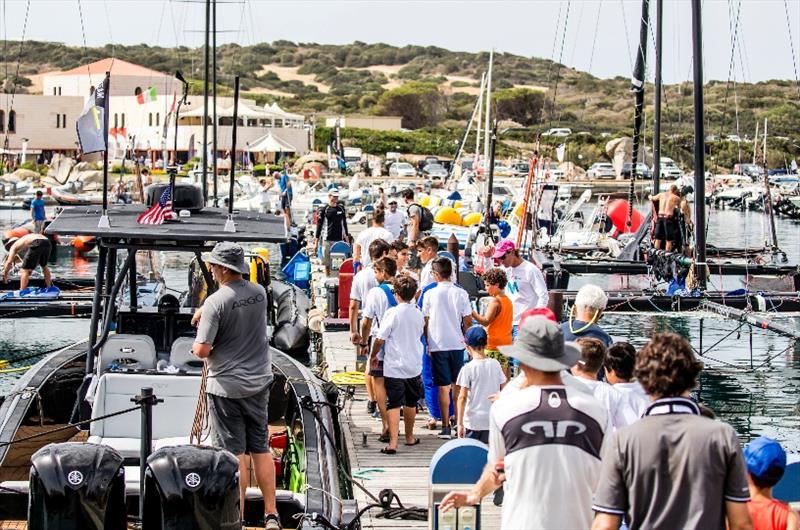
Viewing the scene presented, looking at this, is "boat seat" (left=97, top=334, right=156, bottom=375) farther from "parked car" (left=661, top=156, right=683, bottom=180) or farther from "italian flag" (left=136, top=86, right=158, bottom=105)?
"parked car" (left=661, top=156, right=683, bottom=180)

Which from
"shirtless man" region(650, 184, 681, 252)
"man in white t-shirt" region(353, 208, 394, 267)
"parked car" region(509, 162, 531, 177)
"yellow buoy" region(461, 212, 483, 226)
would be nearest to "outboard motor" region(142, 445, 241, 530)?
"man in white t-shirt" region(353, 208, 394, 267)

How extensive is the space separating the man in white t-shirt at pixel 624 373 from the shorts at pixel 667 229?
15790 millimetres

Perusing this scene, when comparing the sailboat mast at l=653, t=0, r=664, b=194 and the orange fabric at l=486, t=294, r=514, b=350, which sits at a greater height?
the sailboat mast at l=653, t=0, r=664, b=194

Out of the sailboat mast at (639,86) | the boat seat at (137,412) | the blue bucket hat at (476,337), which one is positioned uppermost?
the sailboat mast at (639,86)

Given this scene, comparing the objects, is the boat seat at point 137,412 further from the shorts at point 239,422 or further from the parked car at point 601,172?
the parked car at point 601,172

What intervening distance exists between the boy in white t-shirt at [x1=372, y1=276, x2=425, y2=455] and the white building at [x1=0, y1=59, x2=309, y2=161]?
6517 cm

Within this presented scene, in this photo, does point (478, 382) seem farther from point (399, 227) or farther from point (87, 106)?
point (399, 227)

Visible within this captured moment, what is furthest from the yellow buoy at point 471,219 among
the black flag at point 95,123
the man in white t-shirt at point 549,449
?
the man in white t-shirt at point 549,449

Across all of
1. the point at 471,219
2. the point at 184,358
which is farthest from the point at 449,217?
→ the point at 184,358

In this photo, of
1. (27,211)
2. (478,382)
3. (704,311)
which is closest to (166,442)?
(478,382)

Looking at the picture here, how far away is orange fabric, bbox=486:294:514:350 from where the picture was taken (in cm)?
1051

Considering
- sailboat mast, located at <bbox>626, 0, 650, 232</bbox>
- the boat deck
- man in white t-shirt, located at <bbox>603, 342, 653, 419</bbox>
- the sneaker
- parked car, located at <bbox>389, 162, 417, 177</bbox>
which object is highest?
sailboat mast, located at <bbox>626, 0, 650, 232</bbox>

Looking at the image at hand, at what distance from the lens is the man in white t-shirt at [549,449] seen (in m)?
5.15

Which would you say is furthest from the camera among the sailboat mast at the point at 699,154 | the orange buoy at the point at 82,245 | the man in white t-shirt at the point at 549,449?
the orange buoy at the point at 82,245
